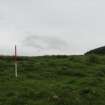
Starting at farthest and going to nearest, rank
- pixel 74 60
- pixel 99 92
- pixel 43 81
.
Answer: pixel 74 60 < pixel 43 81 < pixel 99 92

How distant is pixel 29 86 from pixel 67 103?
3.54 m

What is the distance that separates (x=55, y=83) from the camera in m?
23.1

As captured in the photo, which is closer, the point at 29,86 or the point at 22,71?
the point at 29,86

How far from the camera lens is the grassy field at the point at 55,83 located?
19.6 m

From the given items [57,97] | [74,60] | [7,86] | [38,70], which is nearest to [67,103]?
[57,97]

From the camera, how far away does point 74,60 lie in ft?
104

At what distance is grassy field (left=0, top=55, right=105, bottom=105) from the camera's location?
64.3 feet

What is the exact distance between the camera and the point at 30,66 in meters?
28.4

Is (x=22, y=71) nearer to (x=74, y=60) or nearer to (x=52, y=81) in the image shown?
(x=52, y=81)

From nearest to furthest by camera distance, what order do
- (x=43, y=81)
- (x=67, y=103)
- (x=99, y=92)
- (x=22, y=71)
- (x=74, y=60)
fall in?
(x=67, y=103) → (x=99, y=92) → (x=43, y=81) → (x=22, y=71) → (x=74, y=60)

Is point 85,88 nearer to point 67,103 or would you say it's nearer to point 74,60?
point 67,103

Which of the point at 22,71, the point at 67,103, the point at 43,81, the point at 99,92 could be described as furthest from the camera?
the point at 22,71

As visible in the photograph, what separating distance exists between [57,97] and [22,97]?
5.59 feet

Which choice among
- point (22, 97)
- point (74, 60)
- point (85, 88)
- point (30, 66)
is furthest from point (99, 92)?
point (74, 60)
